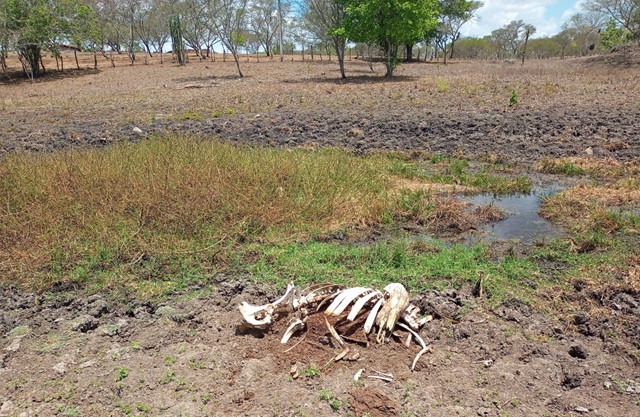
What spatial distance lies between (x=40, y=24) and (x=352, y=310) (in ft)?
102

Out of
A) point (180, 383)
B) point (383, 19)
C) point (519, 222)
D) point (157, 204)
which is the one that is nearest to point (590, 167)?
point (519, 222)

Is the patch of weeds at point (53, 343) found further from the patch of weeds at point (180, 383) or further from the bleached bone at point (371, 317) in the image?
the bleached bone at point (371, 317)

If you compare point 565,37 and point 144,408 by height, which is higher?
point 565,37

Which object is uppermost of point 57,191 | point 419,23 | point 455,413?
point 419,23

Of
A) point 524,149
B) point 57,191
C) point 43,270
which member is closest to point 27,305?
point 43,270

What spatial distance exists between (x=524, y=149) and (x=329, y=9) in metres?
17.2

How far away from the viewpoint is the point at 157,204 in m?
5.48

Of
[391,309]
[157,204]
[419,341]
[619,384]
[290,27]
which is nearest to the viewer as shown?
[619,384]

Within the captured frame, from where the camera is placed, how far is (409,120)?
1171 cm

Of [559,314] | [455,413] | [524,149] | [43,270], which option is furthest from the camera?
[524,149]

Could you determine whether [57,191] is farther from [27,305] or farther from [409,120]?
[409,120]

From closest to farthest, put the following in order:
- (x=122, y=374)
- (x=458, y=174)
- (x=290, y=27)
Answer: (x=122, y=374) → (x=458, y=174) → (x=290, y=27)

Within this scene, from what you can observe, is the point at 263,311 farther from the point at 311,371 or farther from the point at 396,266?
the point at 396,266

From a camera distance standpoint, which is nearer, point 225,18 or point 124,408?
point 124,408
